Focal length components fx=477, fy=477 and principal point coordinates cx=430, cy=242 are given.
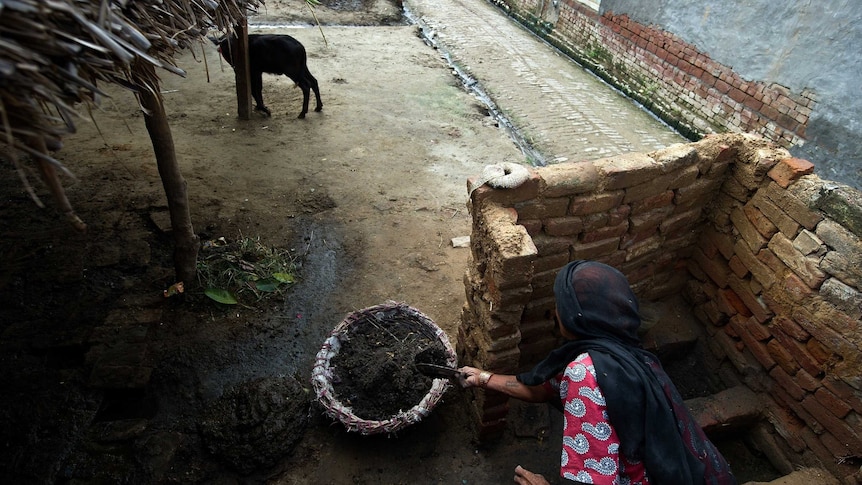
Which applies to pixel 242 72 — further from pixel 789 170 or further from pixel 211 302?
pixel 789 170

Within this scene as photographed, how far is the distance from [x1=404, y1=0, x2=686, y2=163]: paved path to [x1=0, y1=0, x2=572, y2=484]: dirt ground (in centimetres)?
78

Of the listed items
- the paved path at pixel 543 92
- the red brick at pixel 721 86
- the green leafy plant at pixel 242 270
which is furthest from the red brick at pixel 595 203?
the red brick at pixel 721 86

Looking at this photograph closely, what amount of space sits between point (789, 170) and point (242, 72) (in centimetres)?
554

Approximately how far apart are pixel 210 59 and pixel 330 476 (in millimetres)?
7220

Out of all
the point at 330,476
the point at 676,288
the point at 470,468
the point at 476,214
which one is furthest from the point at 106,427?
the point at 676,288

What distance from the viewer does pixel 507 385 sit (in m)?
→ 2.32

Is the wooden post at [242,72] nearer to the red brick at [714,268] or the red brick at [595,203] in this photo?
the red brick at [595,203]

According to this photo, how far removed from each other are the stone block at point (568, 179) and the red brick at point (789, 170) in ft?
3.80

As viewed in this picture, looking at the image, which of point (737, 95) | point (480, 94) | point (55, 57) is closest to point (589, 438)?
point (55, 57)

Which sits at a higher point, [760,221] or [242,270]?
[760,221]

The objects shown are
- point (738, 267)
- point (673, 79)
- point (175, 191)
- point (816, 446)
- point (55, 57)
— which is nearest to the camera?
point (55, 57)

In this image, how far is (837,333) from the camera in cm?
261

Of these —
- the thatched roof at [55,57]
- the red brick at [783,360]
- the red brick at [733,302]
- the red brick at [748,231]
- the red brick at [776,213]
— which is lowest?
the red brick at [783,360]

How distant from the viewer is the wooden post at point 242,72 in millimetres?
5457
